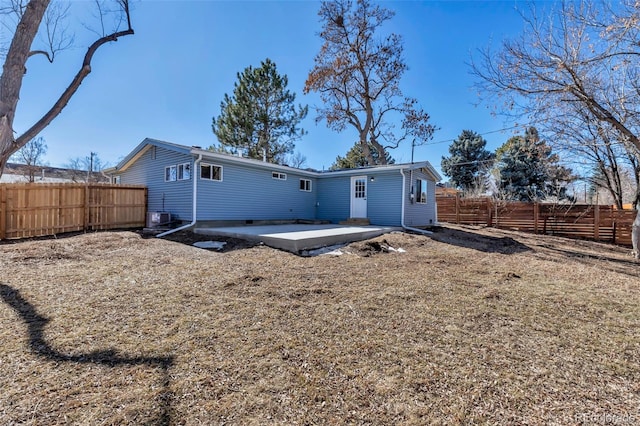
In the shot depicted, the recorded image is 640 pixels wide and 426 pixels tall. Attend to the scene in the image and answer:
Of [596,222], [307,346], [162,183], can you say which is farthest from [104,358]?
[596,222]

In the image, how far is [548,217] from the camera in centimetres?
1395

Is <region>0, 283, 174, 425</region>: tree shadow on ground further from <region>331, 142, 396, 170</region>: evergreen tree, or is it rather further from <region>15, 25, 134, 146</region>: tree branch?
<region>331, 142, 396, 170</region>: evergreen tree

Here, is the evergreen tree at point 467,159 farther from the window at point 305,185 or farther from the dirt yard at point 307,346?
the dirt yard at point 307,346

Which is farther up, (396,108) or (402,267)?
(396,108)

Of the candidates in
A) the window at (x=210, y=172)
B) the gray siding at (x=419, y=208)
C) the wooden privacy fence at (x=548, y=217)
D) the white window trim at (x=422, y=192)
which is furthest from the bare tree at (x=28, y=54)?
the wooden privacy fence at (x=548, y=217)

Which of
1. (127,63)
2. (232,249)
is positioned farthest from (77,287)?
(127,63)

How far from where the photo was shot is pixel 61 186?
9023 millimetres

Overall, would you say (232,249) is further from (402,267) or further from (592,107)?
(592,107)

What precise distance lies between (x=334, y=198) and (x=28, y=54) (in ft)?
35.6

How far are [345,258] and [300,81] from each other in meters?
16.2

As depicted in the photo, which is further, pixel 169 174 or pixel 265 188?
pixel 265 188

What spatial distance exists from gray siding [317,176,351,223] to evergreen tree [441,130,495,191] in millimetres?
15950

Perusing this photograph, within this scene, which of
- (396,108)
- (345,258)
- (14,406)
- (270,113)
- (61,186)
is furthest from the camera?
(270,113)

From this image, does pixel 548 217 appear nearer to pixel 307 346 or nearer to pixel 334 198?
pixel 334 198
